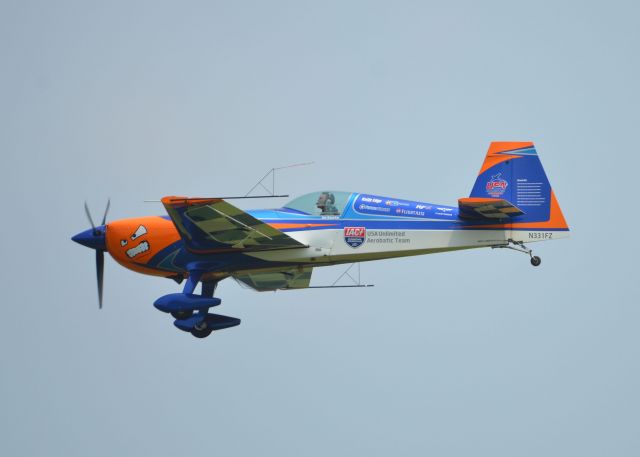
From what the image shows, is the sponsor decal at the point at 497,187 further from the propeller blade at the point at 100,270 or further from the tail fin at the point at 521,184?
the propeller blade at the point at 100,270

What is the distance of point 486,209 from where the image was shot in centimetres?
2366

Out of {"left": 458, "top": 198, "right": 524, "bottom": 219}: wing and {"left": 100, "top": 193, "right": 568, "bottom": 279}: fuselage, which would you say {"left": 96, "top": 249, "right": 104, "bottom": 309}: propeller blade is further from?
{"left": 458, "top": 198, "right": 524, "bottom": 219}: wing

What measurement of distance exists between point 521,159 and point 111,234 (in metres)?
8.49

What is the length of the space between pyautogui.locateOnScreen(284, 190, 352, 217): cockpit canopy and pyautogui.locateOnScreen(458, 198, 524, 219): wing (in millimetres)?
2360

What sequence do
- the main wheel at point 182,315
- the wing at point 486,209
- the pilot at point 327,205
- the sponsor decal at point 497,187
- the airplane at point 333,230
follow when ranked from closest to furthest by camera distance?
the wing at point 486,209 → the airplane at point 333,230 → the sponsor decal at point 497,187 → the pilot at point 327,205 → the main wheel at point 182,315

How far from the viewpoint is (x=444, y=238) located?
79.2 feet

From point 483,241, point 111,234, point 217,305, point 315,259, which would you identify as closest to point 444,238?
point 483,241

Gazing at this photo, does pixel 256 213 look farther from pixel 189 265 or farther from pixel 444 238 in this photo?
pixel 444 238

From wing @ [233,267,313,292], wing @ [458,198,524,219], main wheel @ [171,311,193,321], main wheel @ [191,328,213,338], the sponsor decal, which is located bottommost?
main wheel @ [191,328,213,338]

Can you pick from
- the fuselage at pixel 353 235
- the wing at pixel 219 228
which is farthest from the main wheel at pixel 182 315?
the wing at pixel 219 228

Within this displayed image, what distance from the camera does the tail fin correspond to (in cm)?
2392

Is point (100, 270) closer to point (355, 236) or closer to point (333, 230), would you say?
point (333, 230)

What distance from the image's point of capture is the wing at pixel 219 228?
23.2 metres

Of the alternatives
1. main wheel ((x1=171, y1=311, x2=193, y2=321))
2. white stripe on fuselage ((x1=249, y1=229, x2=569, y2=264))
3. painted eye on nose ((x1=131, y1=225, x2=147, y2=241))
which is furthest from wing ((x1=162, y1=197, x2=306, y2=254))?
main wheel ((x1=171, y1=311, x2=193, y2=321))
